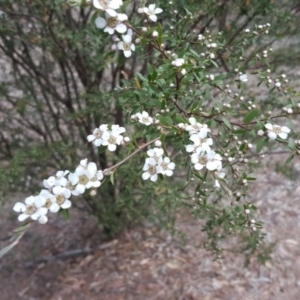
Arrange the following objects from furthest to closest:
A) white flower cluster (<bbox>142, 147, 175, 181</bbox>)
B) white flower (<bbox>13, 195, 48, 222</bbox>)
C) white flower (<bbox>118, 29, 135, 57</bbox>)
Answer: white flower (<bbox>118, 29, 135, 57</bbox>)
white flower cluster (<bbox>142, 147, 175, 181</bbox>)
white flower (<bbox>13, 195, 48, 222</bbox>)

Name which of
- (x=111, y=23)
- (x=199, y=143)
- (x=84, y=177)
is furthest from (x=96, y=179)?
(x=111, y=23)

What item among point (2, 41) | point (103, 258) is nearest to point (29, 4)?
point (2, 41)

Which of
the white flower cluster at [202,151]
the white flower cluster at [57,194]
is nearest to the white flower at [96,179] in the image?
the white flower cluster at [57,194]

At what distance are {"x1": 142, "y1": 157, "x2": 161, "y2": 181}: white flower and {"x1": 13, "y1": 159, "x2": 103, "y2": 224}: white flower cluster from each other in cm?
13

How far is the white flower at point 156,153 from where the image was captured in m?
1.15

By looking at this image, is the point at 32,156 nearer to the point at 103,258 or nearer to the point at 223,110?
the point at 103,258

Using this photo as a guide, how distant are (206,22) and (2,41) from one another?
107 centimetres

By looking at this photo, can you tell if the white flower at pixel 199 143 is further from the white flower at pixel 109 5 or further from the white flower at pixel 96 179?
the white flower at pixel 109 5

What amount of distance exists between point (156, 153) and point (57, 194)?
0.83 feet

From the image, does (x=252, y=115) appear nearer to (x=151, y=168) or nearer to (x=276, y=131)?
(x=276, y=131)

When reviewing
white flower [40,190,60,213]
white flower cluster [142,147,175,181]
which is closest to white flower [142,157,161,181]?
white flower cluster [142,147,175,181]

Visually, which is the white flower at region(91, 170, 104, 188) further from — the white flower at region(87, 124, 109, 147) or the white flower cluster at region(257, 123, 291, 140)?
the white flower cluster at region(257, 123, 291, 140)

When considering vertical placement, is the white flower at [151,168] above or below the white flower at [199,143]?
below

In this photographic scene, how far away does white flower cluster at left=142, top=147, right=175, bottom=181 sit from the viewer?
1.16 m
